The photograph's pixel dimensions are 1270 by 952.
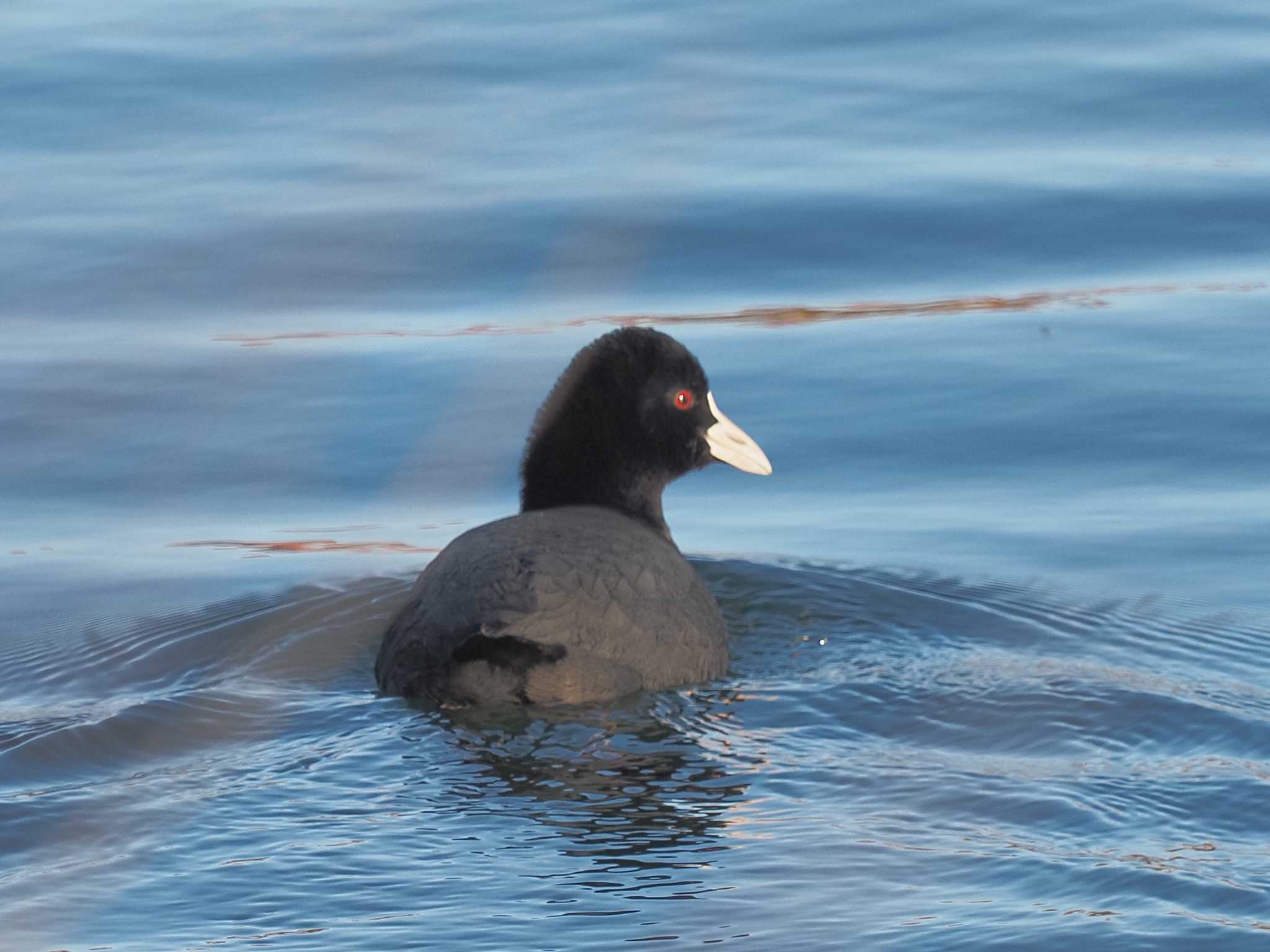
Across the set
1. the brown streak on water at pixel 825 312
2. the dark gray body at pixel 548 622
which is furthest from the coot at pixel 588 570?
the brown streak on water at pixel 825 312

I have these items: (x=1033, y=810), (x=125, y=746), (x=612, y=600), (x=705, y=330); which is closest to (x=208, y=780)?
(x=125, y=746)

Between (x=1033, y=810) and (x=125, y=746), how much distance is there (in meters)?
2.90

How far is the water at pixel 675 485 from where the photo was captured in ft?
18.6

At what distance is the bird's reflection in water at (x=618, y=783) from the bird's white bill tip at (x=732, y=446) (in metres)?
1.77

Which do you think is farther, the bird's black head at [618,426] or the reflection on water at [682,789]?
the bird's black head at [618,426]

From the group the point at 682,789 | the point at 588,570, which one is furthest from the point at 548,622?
the point at 682,789

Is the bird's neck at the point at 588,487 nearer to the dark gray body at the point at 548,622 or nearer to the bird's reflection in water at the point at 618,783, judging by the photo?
the dark gray body at the point at 548,622

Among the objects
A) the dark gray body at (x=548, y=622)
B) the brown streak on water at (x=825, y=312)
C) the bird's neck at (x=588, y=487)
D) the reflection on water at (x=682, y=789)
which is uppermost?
the brown streak on water at (x=825, y=312)

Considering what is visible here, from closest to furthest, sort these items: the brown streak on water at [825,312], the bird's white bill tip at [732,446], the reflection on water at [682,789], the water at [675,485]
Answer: the reflection on water at [682,789] → the water at [675,485] → the bird's white bill tip at [732,446] → the brown streak on water at [825,312]

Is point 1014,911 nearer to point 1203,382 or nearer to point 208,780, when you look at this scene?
point 208,780

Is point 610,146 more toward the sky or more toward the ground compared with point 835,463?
more toward the sky

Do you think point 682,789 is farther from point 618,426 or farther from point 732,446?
point 732,446

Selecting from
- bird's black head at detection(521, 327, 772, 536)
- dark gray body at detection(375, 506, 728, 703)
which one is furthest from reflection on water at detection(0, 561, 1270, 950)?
bird's black head at detection(521, 327, 772, 536)

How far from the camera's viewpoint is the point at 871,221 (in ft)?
44.7
